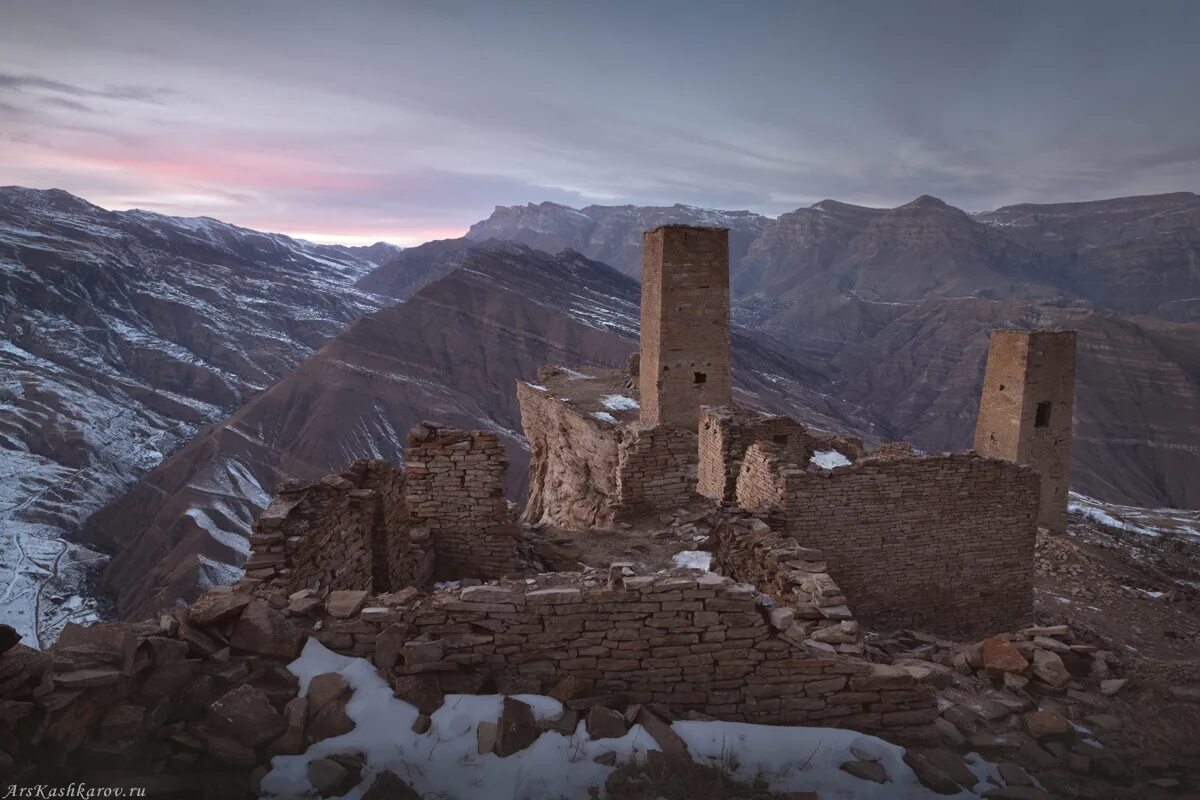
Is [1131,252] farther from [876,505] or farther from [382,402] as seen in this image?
[876,505]

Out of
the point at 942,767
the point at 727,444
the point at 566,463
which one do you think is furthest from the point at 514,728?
the point at 566,463

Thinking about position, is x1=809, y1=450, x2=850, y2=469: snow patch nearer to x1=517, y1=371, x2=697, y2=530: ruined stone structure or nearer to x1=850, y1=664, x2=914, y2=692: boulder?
x1=517, y1=371, x2=697, y2=530: ruined stone structure

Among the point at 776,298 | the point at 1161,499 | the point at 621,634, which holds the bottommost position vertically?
the point at 1161,499

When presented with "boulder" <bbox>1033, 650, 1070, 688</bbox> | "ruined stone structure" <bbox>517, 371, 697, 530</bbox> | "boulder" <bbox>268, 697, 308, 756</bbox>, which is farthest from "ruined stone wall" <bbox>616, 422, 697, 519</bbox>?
"boulder" <bbox>268, 697, 308, 756</bbox>

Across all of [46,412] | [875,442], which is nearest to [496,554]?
[875,442]

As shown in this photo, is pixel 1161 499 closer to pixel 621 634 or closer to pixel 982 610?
pixel 982 610

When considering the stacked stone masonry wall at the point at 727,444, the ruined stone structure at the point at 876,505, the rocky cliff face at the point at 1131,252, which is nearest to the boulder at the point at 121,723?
the ruined stone structure at the point at 876,505

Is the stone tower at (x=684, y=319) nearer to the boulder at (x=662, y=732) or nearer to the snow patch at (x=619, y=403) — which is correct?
the snow patch at (x=619, y=403)

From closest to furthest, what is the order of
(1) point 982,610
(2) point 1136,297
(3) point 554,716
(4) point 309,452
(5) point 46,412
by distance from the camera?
(3) point 554,716 < (1) point 982,610 < (4) point 309,452 < (5) point 46,412 < (2) point 1136,297
